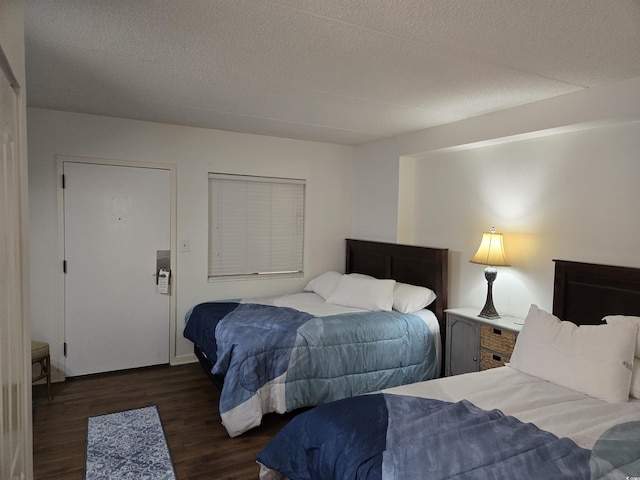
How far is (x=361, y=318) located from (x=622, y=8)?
8.66 feet

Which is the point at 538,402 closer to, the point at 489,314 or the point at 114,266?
the point at 489,314

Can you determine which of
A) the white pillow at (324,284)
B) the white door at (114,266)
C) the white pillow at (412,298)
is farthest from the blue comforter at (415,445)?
the white door at (114,266)

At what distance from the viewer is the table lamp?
3385mm

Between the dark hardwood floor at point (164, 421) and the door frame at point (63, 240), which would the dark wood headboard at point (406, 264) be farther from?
the door frame at point (63, 240)

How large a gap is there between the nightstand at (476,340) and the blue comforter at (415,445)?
1.22 m

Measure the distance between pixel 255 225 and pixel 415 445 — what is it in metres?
3.31

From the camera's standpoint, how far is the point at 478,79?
104 inches

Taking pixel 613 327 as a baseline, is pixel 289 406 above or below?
below

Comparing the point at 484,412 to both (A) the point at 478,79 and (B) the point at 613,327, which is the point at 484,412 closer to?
(B) the point at 613,327

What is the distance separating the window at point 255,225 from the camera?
4.48 m

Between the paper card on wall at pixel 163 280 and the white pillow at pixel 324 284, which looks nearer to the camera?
the paper card on wall at pixel 163 280

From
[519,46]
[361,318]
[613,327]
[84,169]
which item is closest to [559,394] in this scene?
[613,327]

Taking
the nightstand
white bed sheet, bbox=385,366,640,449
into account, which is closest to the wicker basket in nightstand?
the nightstand

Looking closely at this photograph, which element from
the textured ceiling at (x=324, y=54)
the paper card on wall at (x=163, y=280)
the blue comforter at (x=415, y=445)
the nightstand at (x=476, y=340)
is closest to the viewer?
the blue comforter at (x=415, y=445)
